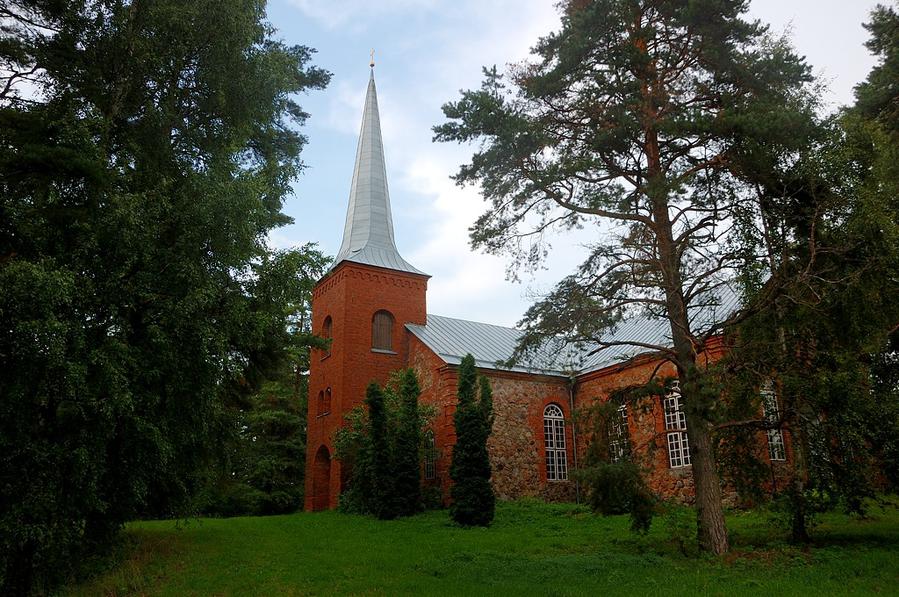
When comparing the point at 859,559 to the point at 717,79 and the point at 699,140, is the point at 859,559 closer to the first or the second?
the point at 699,140

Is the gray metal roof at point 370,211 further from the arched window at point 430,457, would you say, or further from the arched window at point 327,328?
the arched window at point 430,457

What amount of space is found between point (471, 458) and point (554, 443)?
249 inches

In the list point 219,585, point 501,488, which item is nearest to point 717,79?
point 219,585

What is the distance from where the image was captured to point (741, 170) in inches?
414

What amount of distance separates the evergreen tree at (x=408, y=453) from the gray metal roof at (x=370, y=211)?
6.95m

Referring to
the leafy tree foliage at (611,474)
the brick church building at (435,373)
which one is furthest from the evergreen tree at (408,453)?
the leafy tree foliage at (611,474)

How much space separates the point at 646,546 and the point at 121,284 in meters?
9.71

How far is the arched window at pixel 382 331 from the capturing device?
2444 centimetres

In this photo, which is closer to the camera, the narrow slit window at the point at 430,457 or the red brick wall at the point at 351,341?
the narrow slit window at the point at 430,457

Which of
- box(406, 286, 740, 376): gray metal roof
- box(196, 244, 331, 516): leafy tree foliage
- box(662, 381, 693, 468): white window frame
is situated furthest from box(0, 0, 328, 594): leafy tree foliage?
box(662, 381, 693, 468): white window frame

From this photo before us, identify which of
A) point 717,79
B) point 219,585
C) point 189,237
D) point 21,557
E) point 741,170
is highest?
point 717,79

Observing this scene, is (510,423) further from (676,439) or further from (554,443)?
(676,439)

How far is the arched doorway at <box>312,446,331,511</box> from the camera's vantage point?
77.9 ft

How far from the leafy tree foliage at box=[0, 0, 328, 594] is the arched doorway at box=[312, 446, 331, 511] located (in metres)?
12.3
